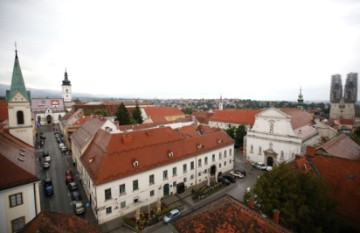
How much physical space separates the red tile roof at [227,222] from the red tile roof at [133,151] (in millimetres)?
13686

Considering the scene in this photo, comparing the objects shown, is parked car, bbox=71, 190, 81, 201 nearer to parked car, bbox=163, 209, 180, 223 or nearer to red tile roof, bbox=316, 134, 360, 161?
parked car, bbox=163, 209, 180, 223

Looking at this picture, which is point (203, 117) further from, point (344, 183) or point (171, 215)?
point (344, 183)

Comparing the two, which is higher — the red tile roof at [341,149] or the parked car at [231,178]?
the red tile roof at [341,149]

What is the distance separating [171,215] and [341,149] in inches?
1074

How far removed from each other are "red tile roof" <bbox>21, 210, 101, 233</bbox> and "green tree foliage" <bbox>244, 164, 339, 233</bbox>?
49.2 feet

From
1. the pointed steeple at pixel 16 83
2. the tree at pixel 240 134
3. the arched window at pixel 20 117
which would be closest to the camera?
the pointed steeple at pixel 16 83

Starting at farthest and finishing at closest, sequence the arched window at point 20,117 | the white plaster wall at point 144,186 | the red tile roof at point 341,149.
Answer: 1. the arched window at point 20,117
2. the red tile roof at point 341,149
3. the white plaster wall at point 144,186

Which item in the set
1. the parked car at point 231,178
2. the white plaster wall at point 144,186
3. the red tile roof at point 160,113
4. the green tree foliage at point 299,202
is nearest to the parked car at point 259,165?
the parked car at point 231,178

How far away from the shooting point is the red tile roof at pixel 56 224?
1288 cm

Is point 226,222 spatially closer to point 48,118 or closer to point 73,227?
point 73,227

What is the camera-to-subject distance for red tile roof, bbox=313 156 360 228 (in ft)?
61.1

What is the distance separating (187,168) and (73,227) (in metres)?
19.9

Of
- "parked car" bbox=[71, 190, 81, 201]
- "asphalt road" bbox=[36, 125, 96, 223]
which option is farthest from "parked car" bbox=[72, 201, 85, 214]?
"parked car" bbox=[71, 190, 81, 201]

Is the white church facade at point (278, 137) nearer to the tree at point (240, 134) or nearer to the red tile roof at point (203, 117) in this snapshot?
the tree at point (240, 134)
